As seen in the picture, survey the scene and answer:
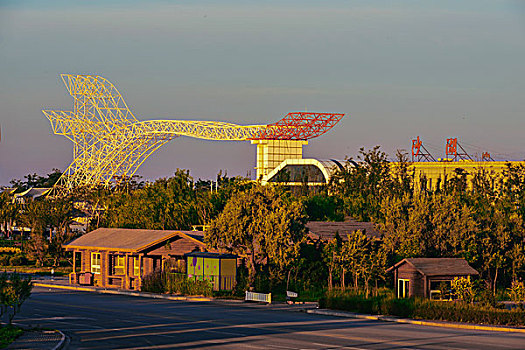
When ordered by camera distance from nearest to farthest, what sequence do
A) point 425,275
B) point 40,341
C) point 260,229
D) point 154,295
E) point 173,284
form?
point 40,341 → point 425,275 → point 260,229 → point 154,295 → point 173,284

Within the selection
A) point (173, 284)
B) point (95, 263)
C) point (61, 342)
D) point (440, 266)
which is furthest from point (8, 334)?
point (95, 263)

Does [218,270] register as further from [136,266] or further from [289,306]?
[136,266]

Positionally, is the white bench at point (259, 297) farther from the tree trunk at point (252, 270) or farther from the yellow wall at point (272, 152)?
the yellow wall at point (272, 152)

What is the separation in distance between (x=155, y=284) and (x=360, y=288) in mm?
14444

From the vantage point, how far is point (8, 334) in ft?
111

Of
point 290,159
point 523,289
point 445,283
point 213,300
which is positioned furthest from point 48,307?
point 290,159

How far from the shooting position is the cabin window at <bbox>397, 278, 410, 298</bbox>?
48.3m

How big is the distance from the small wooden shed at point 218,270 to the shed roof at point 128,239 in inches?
146

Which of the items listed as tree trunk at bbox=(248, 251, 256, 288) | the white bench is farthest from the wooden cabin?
the white bench

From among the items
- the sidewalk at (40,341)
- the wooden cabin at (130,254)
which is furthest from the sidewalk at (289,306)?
the sidewalk at (40,341)

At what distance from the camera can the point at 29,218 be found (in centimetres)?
8825

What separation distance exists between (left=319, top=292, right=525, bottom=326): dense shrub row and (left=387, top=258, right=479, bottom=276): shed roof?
228cm

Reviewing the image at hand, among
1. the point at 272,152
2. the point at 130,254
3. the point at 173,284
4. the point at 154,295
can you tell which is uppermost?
the point at 272,152

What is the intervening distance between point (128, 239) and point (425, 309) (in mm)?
28737
